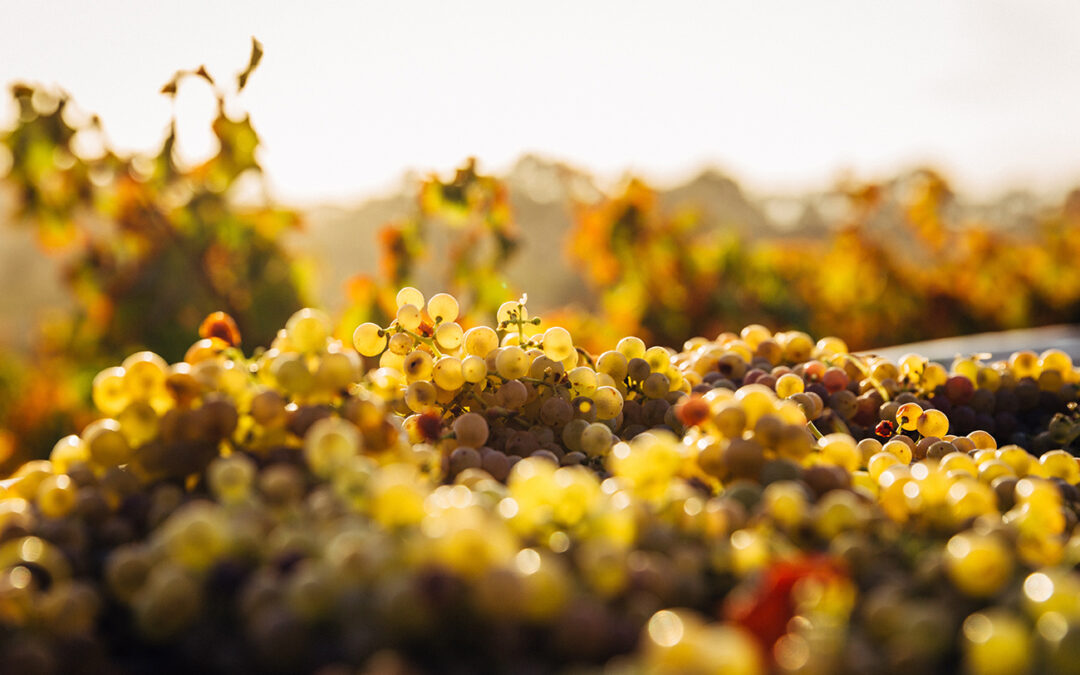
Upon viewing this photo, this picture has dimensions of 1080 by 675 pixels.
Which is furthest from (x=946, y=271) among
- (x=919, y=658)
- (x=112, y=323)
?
(x=919, y=658)

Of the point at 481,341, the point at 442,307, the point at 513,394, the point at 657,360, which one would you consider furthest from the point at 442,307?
the point at 657,360

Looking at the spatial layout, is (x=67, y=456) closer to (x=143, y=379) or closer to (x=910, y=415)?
(x=143, y=379)

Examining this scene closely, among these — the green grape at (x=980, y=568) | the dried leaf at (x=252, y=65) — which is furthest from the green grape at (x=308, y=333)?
the dried leaf at (x=252, y=65)

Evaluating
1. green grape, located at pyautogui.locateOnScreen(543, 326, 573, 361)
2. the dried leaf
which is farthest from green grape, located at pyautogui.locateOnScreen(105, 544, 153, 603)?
the dried leaf

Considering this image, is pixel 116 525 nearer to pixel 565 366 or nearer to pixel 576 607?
pixel 576 607

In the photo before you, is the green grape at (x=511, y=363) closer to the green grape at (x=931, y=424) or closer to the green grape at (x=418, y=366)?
the green grape at (x=418, y=366)

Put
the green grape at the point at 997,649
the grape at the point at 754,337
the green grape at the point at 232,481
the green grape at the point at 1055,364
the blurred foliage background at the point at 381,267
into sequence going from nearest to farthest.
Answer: the green grape at the point at 997,649 → the green grape at the point at 232,481 → the green grape at the point at 1055,364 → the grape at the point at 754,337 → the blurred foliage background at the point at 381,267
